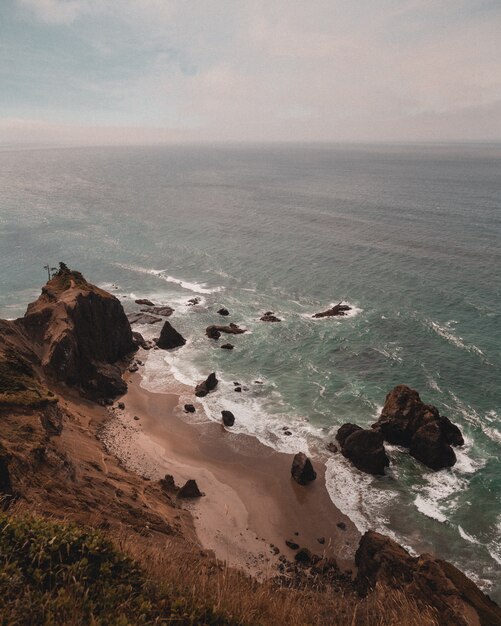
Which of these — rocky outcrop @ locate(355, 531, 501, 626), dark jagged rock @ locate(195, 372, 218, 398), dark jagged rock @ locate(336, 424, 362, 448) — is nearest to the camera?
rocky outcrop @ locate(355, 531, 501, 626)

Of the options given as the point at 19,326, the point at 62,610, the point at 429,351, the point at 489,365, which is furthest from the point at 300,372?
the point at 62,610

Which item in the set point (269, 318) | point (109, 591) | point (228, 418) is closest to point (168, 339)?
point (269, 318)

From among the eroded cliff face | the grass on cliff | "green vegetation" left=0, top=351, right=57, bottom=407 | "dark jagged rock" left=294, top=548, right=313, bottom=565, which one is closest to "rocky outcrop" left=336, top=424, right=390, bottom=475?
"dark jagged rock" left=294, top=548, right=313, bottom=565

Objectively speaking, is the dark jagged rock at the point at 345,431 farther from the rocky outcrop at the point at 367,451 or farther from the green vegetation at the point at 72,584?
the green vegetation at the point at 72,584

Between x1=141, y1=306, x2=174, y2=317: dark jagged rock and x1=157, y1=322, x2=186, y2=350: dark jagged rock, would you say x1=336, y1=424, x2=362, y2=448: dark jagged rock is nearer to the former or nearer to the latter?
x1=157, y1=322, x2=186, y2=350: dark jagged rock

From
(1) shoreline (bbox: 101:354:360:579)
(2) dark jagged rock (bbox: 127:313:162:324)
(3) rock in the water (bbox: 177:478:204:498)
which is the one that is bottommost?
(1) shoreline (bbox: 101:354:360:579)

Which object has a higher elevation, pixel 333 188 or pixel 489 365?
pixel 333 188

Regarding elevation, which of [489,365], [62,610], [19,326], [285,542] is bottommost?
[285,542]

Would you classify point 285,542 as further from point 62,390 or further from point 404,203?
point 404,203

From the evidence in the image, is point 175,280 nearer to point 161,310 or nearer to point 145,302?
point 145,302
